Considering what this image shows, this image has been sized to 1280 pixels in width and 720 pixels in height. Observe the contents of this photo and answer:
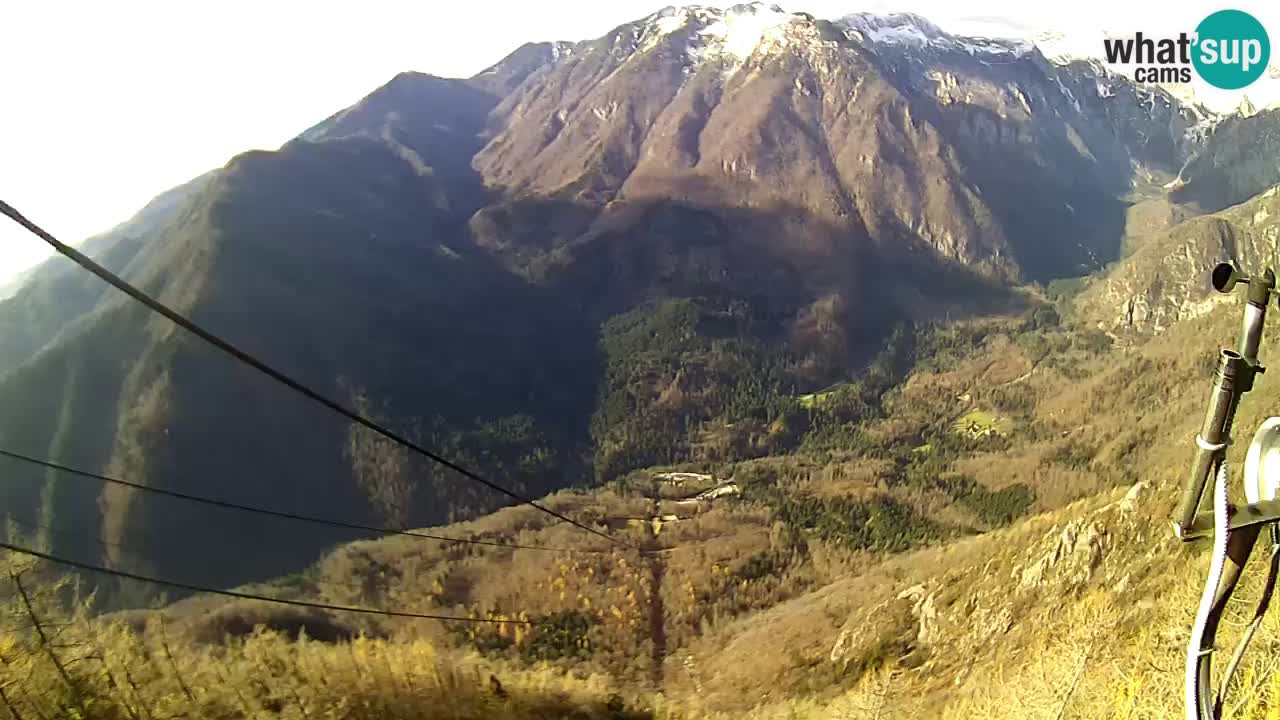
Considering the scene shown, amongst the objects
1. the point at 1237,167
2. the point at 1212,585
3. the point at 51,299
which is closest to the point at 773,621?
the point at 1212,585

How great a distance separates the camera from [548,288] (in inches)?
4813

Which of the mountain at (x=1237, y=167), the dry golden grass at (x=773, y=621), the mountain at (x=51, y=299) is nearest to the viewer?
the dry golden grass at (x=773, y=621)

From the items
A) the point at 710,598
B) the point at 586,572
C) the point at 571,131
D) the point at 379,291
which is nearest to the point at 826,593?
the point at 710,598

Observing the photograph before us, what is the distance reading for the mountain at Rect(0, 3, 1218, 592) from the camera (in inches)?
2657

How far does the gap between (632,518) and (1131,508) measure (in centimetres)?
5135

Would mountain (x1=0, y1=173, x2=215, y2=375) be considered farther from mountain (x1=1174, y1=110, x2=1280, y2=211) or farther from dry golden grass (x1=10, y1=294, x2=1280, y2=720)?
mountain (x1=1174, y1=110, x2=1280, y2=211)

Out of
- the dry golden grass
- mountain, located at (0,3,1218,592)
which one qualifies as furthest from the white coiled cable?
mountain, located at (0,3,1218,592)

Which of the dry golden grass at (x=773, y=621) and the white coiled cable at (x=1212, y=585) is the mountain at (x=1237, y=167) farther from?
the white coiled cable at (x=1212, y=585)

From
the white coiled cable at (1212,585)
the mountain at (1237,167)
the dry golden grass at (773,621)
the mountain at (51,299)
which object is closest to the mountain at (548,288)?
the mountain at (51,299)

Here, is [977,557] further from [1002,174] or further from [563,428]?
[1002,174]

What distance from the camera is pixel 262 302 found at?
3344 inches

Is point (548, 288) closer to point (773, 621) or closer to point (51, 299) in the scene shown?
point (51, 299)

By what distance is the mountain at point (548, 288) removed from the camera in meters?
67.5

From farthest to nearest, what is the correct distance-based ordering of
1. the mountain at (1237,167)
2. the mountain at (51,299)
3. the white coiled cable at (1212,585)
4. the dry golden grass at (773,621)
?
the mountain at (1237,167)
the mountain at (51,299)
the dry golden grass at (773,621)
the white coiled cable at (1212,585)
